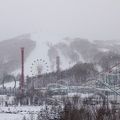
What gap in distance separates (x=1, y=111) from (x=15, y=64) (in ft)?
133

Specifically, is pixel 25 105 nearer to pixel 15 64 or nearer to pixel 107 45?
pixel 15 64

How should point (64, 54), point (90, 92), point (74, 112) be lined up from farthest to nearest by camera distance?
point (64, 54) < point (90, 92) < point (74, 112)

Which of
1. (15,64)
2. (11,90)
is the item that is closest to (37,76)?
(11,90)

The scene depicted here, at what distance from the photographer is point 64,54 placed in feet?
213

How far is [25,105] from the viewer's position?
21734 mm

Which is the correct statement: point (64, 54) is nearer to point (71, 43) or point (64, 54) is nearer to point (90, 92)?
point (71, 43)

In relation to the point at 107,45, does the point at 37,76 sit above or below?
below

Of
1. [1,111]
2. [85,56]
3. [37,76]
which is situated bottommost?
[1,111]

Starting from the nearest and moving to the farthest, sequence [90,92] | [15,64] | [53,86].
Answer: [90,92]
[53,86]
[15,64]

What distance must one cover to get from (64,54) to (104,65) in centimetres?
2456

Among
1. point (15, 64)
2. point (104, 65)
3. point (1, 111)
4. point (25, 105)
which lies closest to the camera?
point (1, 111)

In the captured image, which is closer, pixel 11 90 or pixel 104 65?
pixel 11 90

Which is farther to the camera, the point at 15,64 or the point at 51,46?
the point at 51,46

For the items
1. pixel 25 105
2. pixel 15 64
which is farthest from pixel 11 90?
pixel 15 64
